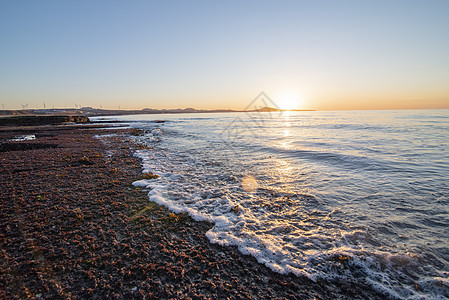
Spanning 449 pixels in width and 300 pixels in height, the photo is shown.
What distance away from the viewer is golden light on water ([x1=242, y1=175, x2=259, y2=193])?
1084 centimetres

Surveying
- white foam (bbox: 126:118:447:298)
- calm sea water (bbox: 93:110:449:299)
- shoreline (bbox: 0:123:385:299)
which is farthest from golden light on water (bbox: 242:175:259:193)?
shoreline (bbox: 0:123:385:299)

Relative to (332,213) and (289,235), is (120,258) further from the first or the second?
(332,213)

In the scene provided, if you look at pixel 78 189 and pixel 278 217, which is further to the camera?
pixel 78 189

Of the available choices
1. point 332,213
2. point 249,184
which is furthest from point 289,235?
point 249,184

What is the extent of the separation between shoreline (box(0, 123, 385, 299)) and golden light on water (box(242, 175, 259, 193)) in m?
4.36

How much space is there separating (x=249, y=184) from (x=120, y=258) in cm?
794

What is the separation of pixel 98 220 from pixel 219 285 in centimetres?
520

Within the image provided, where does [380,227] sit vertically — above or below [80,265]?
below

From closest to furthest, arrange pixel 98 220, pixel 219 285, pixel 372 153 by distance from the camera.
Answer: pixel 219 285, pixel 98 220, pixel 372 153

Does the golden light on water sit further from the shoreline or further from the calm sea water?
the shoreline

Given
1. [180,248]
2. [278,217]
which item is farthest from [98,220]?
[278,217]

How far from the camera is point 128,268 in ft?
15.6

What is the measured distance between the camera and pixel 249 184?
11.6m

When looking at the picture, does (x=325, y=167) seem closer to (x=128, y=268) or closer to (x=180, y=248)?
(x=180, y=248)
